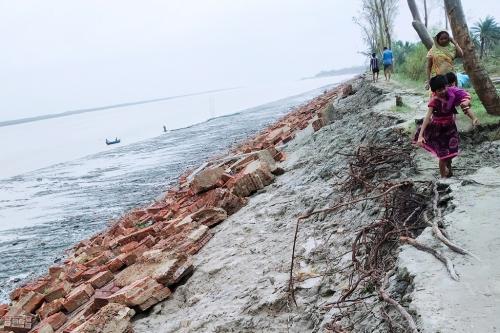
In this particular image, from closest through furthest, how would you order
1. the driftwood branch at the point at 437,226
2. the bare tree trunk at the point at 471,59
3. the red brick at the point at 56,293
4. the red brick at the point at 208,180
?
the driftwood branch at the point at 437,226, the bare tree trunk at the point at 471,59, the red brick at the point at 56,293, the red brick at the point at 208,180

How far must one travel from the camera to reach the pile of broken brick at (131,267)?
15.9 ft

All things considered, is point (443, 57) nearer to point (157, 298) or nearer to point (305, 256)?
point (305, 256)

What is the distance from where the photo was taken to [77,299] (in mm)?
5754

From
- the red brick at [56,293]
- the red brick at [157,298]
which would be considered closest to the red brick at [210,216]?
the red brick at [157,298]

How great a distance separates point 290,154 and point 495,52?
15952 mm

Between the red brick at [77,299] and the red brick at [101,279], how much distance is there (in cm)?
25

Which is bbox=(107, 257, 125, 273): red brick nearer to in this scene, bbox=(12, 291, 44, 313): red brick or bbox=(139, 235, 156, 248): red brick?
bbox=(139, 235, 156, 248): red brick

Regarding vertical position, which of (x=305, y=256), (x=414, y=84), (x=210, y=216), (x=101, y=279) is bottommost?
(x=101, y=279)

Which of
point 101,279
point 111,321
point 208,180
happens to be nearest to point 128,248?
point 101,279

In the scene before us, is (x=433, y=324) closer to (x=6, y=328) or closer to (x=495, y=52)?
(x=6, y=328)

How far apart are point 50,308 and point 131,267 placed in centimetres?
121

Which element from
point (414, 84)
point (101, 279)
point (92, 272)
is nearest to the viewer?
point (101, 279)

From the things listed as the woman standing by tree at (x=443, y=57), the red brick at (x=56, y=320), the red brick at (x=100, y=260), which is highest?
the woman standing by tree at (x=443, y=57)

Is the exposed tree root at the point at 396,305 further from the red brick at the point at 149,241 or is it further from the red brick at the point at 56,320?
the red brick at the point at 149,241
